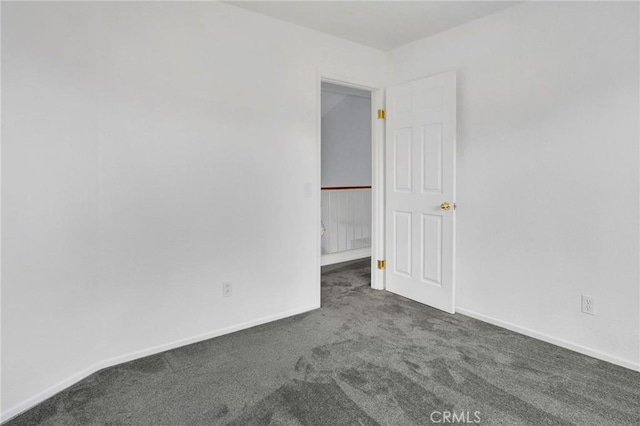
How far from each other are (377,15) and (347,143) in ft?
13.3

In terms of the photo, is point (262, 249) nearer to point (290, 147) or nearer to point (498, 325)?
point (290, 147)

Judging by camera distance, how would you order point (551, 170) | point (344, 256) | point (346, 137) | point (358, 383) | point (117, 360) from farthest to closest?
point (346, 137) → point (344, 256) → point (551, 170) → point (117, 360) → point (358, 383)

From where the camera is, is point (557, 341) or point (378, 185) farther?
point (378, 185)

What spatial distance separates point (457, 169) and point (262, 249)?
1.74m

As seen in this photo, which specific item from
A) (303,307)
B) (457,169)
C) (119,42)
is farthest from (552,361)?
Answer: (119,42)

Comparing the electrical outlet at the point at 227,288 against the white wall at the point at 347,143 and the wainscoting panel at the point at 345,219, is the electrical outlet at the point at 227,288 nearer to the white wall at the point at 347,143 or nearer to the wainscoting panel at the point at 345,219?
the wainscoting panel at the point at 345,219

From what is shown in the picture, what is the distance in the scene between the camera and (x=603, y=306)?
2248 millimetres

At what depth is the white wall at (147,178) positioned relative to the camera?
1801 mm

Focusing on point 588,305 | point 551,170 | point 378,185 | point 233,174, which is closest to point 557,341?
point 588,305

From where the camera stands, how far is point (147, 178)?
229 cm

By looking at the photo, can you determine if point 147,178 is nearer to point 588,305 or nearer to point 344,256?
point 588,305

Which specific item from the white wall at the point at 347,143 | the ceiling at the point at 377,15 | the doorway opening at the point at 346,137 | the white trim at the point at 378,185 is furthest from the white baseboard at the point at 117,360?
the white wall at the point at 347,143

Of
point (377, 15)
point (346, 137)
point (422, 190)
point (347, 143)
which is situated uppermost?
point (377, 15)

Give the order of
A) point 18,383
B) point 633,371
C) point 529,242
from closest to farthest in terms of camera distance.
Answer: point 18,383, point 633,371, point 529,242
